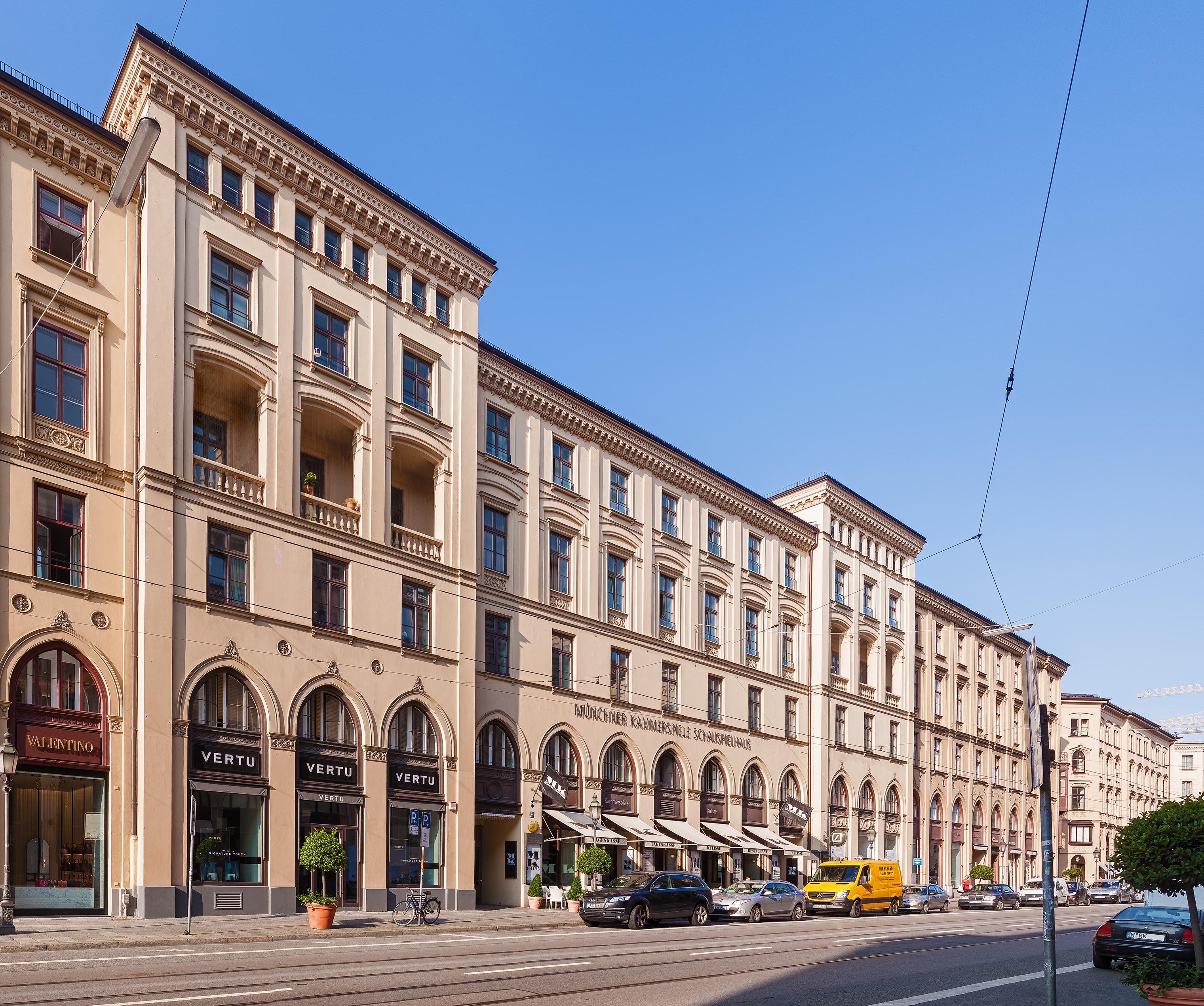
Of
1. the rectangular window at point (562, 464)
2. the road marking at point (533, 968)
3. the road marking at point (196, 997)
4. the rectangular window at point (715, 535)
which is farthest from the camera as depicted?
the rectangular window at point (715, 535)

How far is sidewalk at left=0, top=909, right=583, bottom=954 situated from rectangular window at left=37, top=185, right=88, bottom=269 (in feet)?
49.6

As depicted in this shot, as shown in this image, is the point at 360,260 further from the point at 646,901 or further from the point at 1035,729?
the point at 1035,729

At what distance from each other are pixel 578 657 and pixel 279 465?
15.2 meters

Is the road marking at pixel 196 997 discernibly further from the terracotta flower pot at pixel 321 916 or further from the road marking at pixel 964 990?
the terracotta flower pot at pixel 321 916

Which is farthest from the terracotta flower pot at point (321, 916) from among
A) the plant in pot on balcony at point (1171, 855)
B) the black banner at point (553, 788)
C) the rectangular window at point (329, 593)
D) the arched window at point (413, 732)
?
the plant in pot on balcony at point (1171, 855)

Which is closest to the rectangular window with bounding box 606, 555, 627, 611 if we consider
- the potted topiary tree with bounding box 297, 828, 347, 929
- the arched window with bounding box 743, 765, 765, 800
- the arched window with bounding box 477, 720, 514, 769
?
the arched window with bounding box 477, 720, 514, 769

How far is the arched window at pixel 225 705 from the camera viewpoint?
1091 inches

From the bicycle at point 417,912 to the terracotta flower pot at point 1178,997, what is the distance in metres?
18.3

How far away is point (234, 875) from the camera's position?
91.2ft

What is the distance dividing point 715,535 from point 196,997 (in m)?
39.8

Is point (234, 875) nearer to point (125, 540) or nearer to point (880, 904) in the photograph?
point (125, 540)

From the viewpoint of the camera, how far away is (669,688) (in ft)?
153

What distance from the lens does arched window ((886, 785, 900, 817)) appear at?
62969 millimetres

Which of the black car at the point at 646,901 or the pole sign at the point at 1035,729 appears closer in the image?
the pole sign at the point at 1035,729
